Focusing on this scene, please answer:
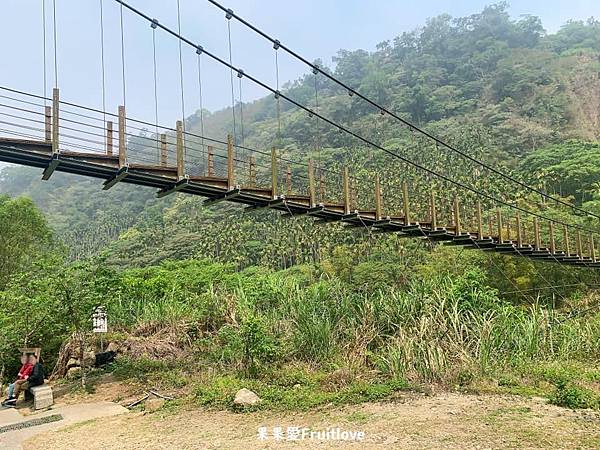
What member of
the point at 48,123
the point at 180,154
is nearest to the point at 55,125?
the point at 48,123

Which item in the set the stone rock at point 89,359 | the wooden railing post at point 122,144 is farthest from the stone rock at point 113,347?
the wooden railing post at point 122,144

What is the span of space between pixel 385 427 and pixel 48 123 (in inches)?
157

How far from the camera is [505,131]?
A: 28.6 m

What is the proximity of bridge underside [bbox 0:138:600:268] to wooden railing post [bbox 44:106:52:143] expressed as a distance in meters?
0.07

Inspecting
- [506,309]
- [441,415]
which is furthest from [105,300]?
[506,309]

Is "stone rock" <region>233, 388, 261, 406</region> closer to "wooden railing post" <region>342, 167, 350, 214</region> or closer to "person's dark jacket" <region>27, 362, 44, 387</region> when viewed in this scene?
"person's dark jacket" <region>27, 362, 44, 387</region>

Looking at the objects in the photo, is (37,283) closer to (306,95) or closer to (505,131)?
(505,131)

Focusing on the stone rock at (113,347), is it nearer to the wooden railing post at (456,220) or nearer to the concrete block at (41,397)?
the concrete block at (41,397)

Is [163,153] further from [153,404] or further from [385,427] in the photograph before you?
[385,427]

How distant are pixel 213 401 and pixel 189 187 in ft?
7.58

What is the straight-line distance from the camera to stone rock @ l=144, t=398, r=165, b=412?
213 inches

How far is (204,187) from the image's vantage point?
232 inches

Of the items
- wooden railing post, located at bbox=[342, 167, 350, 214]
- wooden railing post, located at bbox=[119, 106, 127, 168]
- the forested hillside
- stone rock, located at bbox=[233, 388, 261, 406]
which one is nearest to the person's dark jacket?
the forested hillside

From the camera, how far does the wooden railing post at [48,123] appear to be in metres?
4.76
